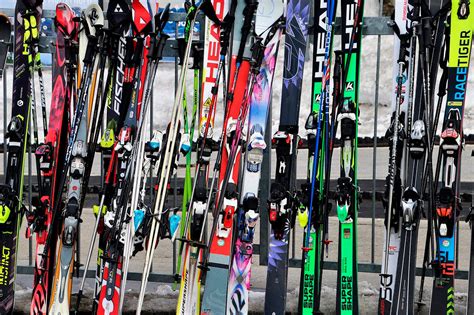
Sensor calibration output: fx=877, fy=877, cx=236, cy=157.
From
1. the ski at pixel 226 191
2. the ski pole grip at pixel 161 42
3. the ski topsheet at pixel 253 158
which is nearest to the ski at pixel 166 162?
the ski pole grip at pixel 161 42

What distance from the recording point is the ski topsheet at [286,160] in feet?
15.9

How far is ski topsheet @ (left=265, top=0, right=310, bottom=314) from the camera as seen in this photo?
4.85 m

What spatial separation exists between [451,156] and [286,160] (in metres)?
0.90

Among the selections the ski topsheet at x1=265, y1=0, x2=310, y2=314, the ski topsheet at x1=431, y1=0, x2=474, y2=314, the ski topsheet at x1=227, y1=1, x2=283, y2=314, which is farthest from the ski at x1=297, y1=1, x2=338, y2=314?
the ski topsheet at x1=431, y1=0, x2=474, y2=314

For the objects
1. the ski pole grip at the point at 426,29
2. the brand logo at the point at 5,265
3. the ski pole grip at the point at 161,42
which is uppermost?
the ski pole grip at the point at 426,29

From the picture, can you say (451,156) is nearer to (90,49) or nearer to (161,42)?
(161,42)

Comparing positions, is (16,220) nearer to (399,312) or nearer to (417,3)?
(399,312)

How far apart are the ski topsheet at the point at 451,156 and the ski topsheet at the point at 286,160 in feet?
2.67

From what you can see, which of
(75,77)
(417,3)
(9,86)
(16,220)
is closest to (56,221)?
(16,220)

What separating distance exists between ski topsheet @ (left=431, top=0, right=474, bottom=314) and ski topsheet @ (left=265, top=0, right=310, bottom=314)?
813 mm

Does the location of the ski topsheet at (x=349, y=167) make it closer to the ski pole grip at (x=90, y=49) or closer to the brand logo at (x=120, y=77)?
the brand logo at (x=120, y=77)

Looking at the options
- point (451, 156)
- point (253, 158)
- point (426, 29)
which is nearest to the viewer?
point (426, 29)

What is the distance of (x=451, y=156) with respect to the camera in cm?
475

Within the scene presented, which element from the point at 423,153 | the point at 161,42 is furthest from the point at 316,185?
the point at 161,42
